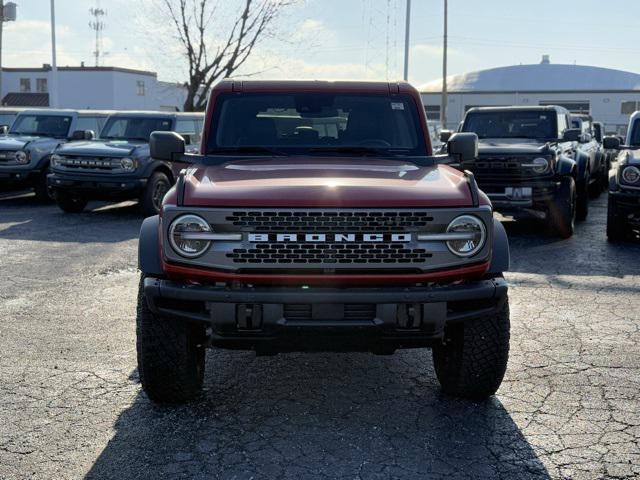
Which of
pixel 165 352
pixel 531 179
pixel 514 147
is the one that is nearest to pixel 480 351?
pixel 165 352

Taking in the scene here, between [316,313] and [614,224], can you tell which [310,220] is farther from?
[614,224]

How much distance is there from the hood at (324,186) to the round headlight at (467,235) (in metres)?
0.09

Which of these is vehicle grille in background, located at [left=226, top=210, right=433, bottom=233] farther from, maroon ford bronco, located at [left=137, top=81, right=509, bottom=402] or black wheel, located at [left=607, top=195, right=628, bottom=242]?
black wheel, located at [left=607, top=195, right=628, bottom=242]

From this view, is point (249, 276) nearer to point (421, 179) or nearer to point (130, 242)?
point (421, 179)

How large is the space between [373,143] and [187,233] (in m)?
1.87

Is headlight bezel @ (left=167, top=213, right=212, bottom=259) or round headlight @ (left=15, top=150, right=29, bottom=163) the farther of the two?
round headlight @ (left=15, top=150, right=29, bottom=163)

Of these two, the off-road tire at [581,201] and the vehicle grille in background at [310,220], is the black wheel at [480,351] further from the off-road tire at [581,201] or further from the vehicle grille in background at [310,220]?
the off-road tire at [581,201]

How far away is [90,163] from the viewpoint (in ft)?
41.3

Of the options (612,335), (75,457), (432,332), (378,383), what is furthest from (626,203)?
(75,457)

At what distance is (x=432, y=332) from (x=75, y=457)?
1796 millimetres

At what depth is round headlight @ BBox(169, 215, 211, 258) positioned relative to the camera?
382 cm

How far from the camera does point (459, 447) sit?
381 cm

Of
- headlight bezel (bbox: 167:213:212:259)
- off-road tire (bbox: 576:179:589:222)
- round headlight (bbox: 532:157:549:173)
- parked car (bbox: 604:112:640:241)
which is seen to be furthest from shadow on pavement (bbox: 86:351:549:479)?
off-road tire (bbox: 576:179:589:222)

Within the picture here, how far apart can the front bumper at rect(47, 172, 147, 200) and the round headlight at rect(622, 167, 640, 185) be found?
723cm
